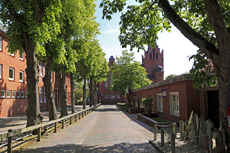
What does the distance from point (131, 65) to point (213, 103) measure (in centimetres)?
2730

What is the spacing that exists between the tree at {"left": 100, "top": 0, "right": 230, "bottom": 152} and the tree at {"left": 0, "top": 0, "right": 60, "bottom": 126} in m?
3.31

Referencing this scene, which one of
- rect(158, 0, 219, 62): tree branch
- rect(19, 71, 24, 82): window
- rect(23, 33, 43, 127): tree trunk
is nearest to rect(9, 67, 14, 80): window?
rect(19, 71, 24, 82): window

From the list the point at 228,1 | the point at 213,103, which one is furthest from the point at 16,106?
the point at 228,1

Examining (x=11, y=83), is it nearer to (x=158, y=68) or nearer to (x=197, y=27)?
(x=197, y=27)

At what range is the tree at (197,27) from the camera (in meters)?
6.20

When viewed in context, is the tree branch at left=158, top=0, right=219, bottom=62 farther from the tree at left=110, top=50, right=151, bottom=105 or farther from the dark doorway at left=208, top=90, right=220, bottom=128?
the tree at left=110, top=50, right=151, bottom=105

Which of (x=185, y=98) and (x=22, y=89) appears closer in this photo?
(x=185, y=98)

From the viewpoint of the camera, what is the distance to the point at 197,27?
35.4 feet

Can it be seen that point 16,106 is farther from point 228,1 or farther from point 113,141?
point 228,1

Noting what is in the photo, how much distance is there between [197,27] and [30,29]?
7.92 meters

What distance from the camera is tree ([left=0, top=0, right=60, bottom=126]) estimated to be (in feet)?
32.6

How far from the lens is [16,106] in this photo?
25.3 meters

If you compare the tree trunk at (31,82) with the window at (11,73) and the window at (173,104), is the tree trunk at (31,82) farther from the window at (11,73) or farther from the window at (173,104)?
the window at (11,73)

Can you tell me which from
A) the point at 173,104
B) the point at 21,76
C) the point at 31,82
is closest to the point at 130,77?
the point at 21,76
